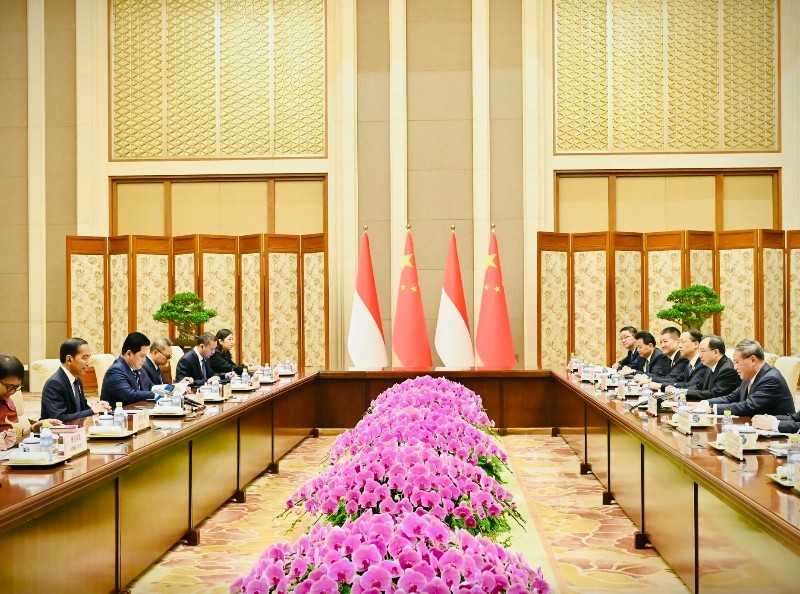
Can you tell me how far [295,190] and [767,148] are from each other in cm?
648

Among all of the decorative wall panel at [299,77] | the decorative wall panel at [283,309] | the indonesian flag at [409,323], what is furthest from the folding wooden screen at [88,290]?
the indonesian flag at [409,323]

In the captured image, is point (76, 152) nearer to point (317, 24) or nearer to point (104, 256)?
point (104, 256)

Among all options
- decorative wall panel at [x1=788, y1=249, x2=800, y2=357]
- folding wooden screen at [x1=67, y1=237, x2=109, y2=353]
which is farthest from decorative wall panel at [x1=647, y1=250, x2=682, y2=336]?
folding wooden screen at [x1=67, y1=237, x2=109, y2=353]

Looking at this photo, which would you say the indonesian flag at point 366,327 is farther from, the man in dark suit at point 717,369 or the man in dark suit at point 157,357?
the man in dark suit at point 717,369

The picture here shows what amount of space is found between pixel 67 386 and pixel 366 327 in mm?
5688

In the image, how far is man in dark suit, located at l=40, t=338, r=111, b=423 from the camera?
4.45m

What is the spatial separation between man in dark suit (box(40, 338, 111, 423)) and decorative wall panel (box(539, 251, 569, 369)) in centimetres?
691

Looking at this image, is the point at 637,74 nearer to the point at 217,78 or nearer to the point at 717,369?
the point at 217,78

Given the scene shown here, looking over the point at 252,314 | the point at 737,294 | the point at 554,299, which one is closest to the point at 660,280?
the point at 737,294

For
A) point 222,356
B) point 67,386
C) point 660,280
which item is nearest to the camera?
point 67,386

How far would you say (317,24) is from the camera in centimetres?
1145

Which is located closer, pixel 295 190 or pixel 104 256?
pixel 104 256

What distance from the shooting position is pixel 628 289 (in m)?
10.5

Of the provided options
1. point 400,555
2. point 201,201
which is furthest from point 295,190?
point 400,555
